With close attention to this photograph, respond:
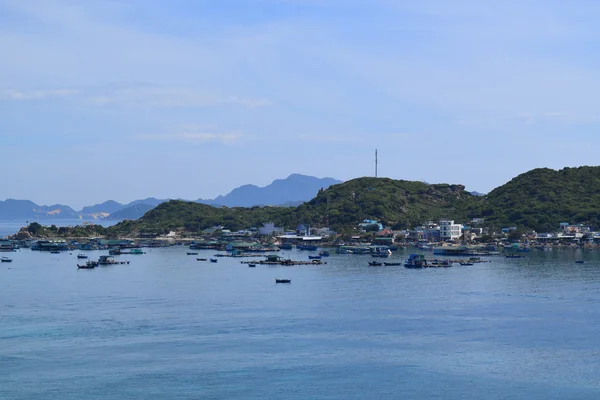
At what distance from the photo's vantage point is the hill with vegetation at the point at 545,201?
532 ft

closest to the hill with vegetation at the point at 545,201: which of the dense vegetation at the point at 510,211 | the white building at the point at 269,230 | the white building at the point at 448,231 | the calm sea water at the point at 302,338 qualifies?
the dense vegetation at the point at 510,211

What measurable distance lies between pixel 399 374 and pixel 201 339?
1427 centimetres

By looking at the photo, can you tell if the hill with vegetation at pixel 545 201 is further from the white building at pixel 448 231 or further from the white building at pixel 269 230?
the white building at pixel 269 230

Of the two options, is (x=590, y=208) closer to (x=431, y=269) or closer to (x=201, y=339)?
(x=431, y=269)

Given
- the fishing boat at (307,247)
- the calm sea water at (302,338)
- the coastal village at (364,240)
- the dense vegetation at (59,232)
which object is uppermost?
the dense vegetation at (59,232)

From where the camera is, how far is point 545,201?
175500mm

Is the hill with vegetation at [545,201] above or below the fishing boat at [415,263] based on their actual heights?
above

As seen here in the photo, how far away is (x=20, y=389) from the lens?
37562mm

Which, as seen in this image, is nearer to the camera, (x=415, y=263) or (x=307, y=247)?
(x=415, y=263)

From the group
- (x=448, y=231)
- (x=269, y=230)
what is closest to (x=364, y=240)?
(x=448, y=231)

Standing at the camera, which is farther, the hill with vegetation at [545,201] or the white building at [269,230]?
the white building at [269,230]

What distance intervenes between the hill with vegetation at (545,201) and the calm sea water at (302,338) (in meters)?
80.6

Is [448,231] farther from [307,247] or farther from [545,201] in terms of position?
[545,201]

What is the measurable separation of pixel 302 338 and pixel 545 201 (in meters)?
139
